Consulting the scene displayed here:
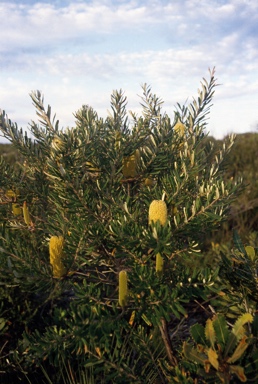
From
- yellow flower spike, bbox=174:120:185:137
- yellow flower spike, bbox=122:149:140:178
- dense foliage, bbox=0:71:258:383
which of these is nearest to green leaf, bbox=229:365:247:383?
dense foliage, bbox=0:71:258:383

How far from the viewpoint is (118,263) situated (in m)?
2.07

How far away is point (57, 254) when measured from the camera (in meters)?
1.84

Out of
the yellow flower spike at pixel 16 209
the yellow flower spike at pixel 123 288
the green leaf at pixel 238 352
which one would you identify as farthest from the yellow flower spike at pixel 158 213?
the yellow flower spike at pixel 16 209

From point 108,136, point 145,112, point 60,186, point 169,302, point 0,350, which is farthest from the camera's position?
point 0,350

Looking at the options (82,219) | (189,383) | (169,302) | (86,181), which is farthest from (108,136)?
(189,383)

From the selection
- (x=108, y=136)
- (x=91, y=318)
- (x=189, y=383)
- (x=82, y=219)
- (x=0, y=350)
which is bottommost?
(x=0, y=350)

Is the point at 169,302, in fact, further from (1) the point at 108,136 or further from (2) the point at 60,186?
(1) the point at 108,136

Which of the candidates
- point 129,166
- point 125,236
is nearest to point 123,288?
point 125,236

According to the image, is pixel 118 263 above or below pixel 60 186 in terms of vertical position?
below

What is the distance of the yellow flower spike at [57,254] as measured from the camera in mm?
1833

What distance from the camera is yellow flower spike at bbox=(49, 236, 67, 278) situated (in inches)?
72.2

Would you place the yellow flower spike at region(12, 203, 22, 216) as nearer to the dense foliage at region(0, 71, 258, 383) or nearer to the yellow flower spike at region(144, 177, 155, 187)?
the dense foliage at region(0, 71, 258, 383)

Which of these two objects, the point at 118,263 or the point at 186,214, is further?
the point at 118,263

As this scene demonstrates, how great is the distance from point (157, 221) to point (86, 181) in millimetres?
599
